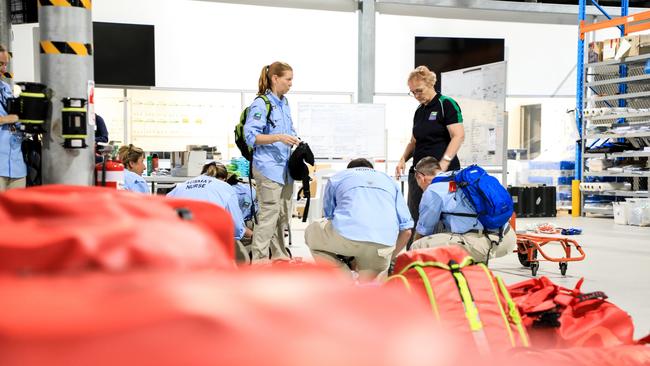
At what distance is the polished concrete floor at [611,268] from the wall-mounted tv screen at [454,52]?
5275 millimetres

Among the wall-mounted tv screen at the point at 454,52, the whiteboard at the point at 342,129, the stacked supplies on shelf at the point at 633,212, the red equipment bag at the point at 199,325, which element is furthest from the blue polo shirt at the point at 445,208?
the wall-mounted tv screen at the point at 454,52


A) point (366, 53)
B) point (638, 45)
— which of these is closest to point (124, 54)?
point (366, 53)

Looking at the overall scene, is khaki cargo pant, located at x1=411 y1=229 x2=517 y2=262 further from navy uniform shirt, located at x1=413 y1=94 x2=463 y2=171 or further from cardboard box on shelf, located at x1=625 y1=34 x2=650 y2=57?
cardboard box on shelf, located at x1=625 y1=34 x2=650 y2=57

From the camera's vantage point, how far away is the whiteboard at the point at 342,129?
25.0 ft

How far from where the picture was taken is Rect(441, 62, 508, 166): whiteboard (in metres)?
6.46

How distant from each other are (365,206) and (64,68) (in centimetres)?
204

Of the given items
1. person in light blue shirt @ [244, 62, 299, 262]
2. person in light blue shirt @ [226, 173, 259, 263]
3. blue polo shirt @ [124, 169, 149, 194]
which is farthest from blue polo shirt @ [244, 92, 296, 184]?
blue polo shirt @ [124, 169, 149, 194]

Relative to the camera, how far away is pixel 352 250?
3572 mm

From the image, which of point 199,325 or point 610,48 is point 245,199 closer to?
point 199,325

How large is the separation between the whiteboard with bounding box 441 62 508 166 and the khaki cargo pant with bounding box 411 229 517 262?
8.43 ft

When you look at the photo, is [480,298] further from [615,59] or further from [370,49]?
[370,49]

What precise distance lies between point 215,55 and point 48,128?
7.79 metres

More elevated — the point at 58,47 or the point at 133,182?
the point at 58,47

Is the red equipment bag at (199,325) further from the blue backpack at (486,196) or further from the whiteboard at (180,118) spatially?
the whiteboard at (180,118)
